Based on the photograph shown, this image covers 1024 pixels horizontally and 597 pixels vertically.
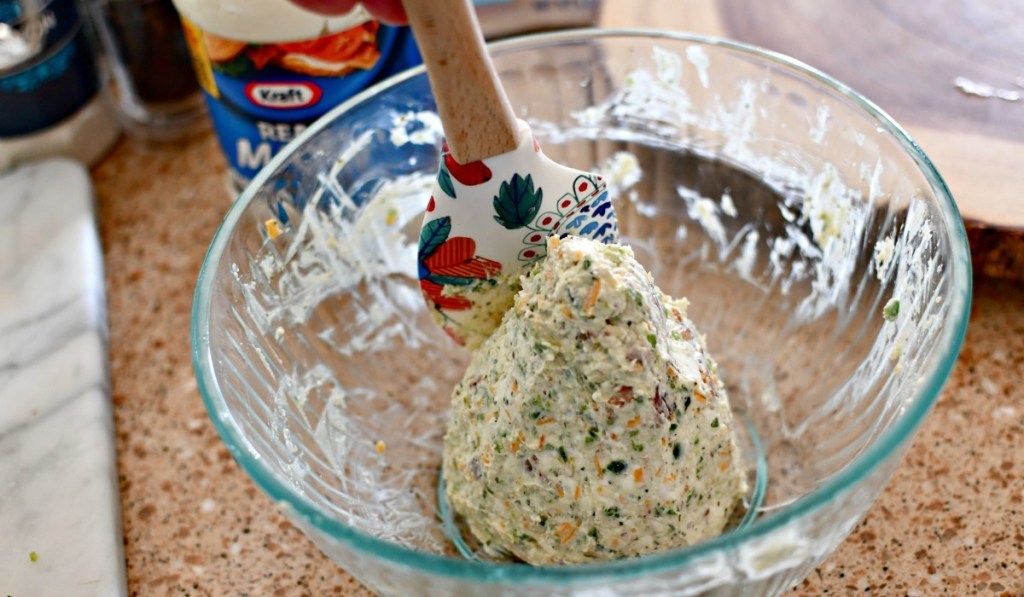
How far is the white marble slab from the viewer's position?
0.81m

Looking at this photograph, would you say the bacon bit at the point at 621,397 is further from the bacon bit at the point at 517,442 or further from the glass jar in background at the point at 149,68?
the glass jar in background at the point at 149,68

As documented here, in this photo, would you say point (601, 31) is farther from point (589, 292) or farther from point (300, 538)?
point (300, 538)

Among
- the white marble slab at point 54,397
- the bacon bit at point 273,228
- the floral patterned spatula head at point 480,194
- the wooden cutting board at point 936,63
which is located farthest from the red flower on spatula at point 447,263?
the wooden cutting board at point 936,63

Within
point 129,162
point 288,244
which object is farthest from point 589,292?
point 129,162

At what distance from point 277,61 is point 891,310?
56 centimetres

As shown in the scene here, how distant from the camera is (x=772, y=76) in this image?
85 cm

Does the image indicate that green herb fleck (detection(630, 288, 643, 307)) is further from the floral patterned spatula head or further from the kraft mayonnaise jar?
the kraft mayonnaise jar

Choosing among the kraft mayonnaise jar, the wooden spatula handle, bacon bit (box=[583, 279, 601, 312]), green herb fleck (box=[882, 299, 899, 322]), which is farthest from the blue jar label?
green herb fleck (box=[882, 299, 899, 322])

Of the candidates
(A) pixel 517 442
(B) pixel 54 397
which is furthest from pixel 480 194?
(B) pixel 54 397

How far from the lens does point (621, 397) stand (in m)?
0.65

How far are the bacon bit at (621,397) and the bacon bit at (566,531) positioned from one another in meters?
0.10

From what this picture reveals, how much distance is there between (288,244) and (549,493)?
1.03 ft

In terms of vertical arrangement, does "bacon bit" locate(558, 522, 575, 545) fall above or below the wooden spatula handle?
below

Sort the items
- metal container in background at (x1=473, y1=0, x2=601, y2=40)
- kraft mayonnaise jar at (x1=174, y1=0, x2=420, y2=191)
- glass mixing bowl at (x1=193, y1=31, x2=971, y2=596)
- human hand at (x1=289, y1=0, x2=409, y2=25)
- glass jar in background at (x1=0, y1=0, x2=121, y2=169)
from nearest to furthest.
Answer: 1. human hand at (x1=289, y1=0, x2=409, y2=25)
2. glass mixing bowl at (x1=193, y1=31, x2=971, y2=596)
3. kraft mayonnaise jar at (x1=174, y1=0, x2=420, y2=191)
4. glass jar in background at (x1=0, y1=0, x2=121, y2=169)
5. metal container in background at (x1=473, y1=0, x2=601, y2=40)
